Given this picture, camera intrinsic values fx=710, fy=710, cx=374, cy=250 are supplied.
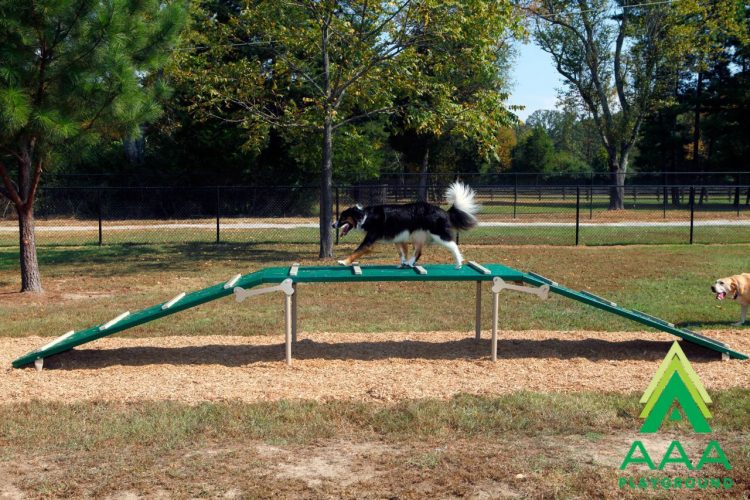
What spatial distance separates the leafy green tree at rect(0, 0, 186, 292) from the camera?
11.0 m

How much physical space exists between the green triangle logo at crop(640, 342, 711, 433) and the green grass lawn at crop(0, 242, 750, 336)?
121 inches

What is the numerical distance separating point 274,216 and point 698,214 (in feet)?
66.6

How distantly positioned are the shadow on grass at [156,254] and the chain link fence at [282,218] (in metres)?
1.22

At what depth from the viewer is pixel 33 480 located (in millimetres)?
4668

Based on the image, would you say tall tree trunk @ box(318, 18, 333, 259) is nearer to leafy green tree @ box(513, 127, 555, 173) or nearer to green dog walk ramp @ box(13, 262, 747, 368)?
green dog walk ramp @ box(13, 262, 747, 368)

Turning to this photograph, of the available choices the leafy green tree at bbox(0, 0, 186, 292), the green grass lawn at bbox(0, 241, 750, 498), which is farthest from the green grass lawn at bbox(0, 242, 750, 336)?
the leafy green tree at bbox(0, 0, 186, 292)

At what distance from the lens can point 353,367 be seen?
300 inches

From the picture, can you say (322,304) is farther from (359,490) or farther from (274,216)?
(274,216)

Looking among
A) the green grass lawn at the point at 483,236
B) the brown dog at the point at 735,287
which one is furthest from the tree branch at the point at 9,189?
the brown dog at the point at 735,287

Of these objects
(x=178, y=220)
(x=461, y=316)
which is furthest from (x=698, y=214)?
(x=461, y=316)

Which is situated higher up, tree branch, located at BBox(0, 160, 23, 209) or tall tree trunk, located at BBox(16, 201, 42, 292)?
tree branch, located at BBox(0, 160, 23, 209)

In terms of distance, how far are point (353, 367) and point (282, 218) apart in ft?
75.8

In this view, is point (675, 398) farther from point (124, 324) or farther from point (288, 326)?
point (124, 324)

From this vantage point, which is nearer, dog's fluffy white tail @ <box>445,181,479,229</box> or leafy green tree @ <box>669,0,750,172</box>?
dog's fluffy white tail @ <box>445,181,479,229</box>
